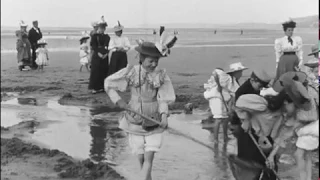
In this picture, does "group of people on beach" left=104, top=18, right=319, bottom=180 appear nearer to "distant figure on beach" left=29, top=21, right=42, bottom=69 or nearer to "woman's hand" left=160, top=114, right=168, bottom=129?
"woman's hand" left=160, top=114, right=168, bottom=129

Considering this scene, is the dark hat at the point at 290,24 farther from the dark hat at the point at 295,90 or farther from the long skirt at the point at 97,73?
the dark hat at the point at 295,90

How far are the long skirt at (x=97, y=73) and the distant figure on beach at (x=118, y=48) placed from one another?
257mm

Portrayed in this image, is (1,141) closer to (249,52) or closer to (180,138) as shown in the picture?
(180,138)

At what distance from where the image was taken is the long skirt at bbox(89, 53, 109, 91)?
42.3 feet

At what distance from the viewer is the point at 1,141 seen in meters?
7.31

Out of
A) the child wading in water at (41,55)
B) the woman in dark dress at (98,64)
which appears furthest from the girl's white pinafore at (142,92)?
the child wading in water at (41,55)

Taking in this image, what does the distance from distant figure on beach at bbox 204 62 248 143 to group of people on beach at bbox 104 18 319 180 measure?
2014mm

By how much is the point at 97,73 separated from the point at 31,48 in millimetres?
6761

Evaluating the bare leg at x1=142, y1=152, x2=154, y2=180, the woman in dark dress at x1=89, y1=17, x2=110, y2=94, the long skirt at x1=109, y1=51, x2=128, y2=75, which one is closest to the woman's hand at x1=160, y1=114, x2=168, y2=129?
the bare leg at x1=142, y1=152, x2=154, y2=180

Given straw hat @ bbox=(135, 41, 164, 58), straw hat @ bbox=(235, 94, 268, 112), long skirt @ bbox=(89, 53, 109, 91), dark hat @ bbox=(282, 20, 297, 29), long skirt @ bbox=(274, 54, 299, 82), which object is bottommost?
long skirt @ bbox=(89, 53, 109, 91)

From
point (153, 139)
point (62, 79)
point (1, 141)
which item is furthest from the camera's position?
point (62, 79)

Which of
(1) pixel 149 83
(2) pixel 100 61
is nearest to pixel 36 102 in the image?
(2) pixel 100 61

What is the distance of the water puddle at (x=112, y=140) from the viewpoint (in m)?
6.48

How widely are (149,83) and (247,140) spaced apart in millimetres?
1155
